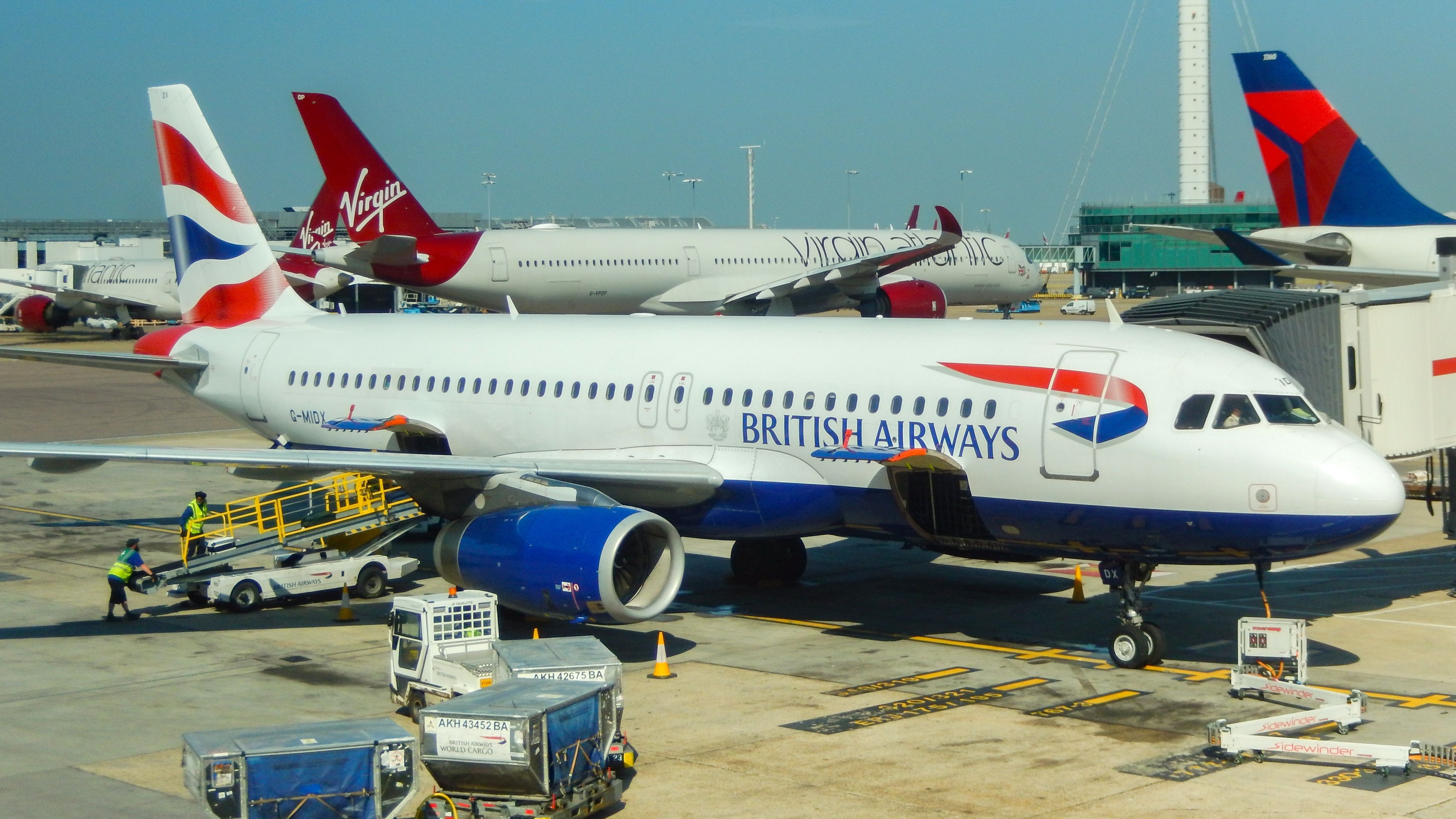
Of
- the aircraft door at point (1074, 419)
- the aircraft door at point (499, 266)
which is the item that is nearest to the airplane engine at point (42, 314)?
the aircraft door at point (499, 266)

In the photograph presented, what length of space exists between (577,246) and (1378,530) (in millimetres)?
44860

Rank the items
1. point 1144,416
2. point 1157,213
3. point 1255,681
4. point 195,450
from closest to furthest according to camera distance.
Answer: point 1255,681 → point 1144,416 → point 195,450 → point 1157,213

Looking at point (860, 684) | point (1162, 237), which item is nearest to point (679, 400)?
point (860, 684)

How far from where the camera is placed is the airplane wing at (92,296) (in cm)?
8488

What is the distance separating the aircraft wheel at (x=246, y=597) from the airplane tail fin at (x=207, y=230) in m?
8.44

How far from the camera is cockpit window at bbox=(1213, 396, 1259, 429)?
18125mm

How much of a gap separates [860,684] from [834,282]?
39990mm

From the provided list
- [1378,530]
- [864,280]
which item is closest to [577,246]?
[864,280]

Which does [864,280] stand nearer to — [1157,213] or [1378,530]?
[1378,530]

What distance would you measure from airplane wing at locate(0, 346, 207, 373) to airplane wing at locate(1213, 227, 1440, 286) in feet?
70.0

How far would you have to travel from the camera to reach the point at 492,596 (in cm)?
1825

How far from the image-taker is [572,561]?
61.9 ft

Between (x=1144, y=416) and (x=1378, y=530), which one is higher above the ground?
(x=1144, y=416)

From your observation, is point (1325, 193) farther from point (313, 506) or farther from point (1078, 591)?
point (313, 506)
